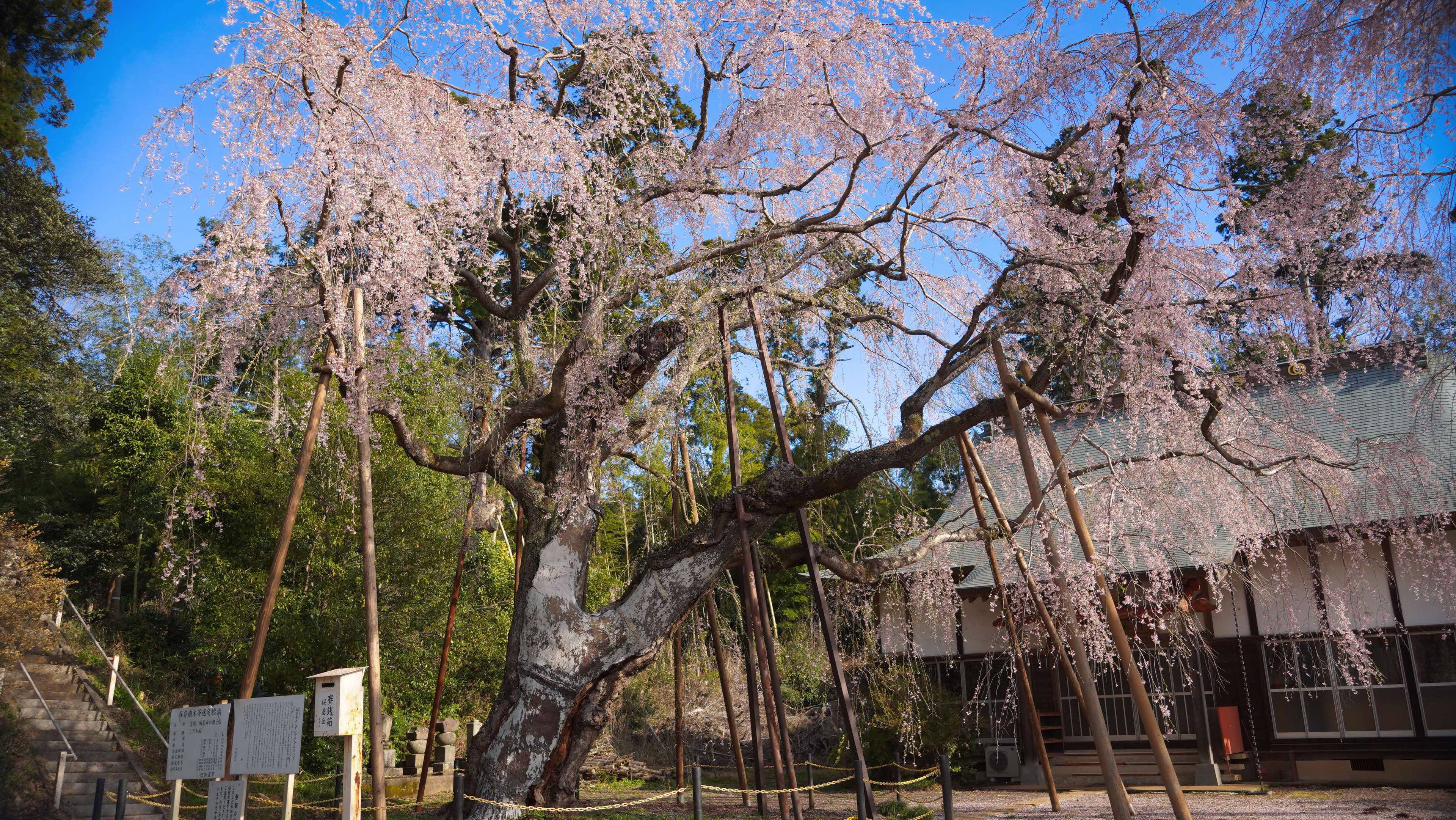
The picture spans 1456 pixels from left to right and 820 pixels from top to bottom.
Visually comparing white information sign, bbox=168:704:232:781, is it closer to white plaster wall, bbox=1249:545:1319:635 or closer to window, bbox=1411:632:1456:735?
white plaster wall, bbox=1249:545:1319:635

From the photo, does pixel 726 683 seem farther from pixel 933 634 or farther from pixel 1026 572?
pixel 933 634

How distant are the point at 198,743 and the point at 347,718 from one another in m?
1.57

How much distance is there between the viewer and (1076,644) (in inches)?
234

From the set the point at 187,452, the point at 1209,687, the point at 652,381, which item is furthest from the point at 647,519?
the point at 1209,687

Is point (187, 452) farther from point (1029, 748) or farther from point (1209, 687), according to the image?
point (1209, 687)

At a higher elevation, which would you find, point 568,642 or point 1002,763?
point 568,642

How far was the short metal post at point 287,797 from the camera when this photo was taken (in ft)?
18.0

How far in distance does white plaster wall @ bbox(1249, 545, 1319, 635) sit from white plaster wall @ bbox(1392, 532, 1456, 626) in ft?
3.04

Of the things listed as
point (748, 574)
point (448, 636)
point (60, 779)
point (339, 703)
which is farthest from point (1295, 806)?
point (60, 779)

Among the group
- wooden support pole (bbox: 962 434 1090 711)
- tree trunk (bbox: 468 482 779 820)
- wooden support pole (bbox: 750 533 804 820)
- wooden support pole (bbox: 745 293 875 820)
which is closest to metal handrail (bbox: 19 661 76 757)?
tree trunk (bbox: 468 482 779 820)

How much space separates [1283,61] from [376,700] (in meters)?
6.92

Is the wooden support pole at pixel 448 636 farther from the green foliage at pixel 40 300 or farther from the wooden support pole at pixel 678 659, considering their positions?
the green foliage at pixel 40 300

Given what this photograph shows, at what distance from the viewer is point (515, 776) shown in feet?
23.7

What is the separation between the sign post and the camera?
5.36 meters
